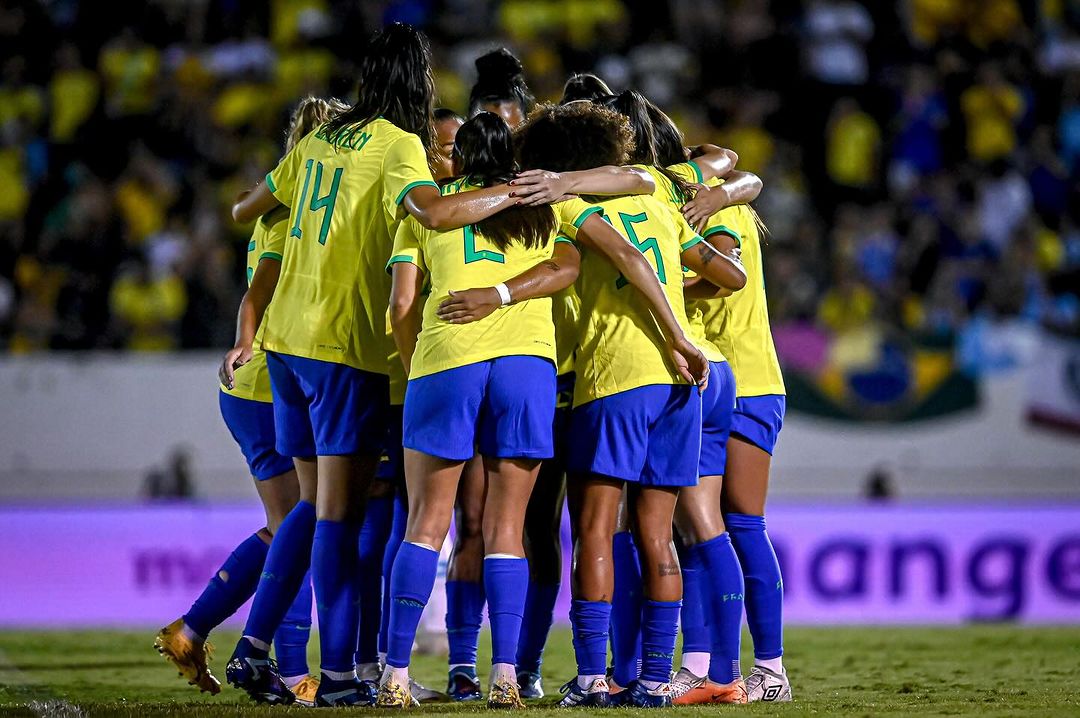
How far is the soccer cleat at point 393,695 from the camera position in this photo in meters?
5.18

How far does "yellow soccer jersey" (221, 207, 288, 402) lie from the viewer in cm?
612

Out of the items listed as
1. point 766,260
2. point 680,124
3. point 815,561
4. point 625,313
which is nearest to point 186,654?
point 625,313

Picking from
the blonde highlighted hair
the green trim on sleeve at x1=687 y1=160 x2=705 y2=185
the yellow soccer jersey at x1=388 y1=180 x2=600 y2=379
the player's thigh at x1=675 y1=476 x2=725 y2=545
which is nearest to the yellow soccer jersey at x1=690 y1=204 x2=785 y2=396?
the green trim on sleeve at x1=687 y1=160 x2=705 y2=185

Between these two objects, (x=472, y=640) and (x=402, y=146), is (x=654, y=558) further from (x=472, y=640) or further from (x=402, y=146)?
(x=402, y=146)

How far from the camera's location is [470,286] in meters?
5.36

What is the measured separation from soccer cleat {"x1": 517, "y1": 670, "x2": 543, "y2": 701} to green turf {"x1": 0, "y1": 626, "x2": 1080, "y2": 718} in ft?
0.77

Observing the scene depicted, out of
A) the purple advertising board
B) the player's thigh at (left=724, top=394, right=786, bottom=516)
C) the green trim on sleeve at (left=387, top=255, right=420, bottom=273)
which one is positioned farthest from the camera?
the purple advertising board

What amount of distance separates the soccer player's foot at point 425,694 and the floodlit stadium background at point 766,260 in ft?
15.9

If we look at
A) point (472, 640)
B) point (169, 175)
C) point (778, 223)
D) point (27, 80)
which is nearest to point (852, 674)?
point (472, 640)

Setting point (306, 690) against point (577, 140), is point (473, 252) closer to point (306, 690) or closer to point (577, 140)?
point (577, 140)

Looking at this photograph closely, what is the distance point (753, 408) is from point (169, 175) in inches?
371

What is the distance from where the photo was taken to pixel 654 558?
548 centimetres

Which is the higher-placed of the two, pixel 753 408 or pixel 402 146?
pixel 402 146

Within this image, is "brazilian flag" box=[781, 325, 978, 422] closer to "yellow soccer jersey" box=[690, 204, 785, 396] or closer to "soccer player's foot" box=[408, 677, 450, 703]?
"yellow soccer jersey" box=[690, 204, 785, 396]
